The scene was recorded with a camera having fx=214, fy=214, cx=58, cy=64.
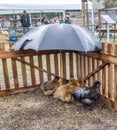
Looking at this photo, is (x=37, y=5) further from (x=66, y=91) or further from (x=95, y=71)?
(x=66, y=91)

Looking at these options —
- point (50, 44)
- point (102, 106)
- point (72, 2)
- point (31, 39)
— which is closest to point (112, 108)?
point (102, 106)

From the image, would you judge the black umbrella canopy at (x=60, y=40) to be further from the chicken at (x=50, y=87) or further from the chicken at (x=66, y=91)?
the chicken at (x=50, y=87)

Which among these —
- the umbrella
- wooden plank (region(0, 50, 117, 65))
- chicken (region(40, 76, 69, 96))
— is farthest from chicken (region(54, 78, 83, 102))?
the umbrella

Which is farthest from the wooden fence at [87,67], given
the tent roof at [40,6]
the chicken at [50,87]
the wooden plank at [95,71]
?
the tent roof at [40,6]

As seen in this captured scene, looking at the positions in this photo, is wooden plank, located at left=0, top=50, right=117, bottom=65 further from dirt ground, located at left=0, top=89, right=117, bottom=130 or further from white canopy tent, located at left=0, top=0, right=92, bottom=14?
white canopy tent, located at left=0, top=0, right=92, bottom=14

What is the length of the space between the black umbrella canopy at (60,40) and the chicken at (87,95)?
66cm

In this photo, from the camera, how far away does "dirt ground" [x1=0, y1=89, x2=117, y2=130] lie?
115 inches

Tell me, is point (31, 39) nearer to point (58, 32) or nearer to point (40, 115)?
point (58, 32)

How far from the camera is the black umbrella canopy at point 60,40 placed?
3.16m

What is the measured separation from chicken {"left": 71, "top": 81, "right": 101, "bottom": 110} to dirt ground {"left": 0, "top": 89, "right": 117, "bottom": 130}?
12 centimetres

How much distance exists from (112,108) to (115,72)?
0.59 metres

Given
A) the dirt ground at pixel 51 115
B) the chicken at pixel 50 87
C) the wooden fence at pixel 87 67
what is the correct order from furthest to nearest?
the chicken at pixel 50 87
the wooden fence at pixel 87 67
the dirt ground at pixel 51 115

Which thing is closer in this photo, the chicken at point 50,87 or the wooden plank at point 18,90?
the chicken at point 50,87

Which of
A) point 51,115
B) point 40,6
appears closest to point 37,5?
point 40,6
